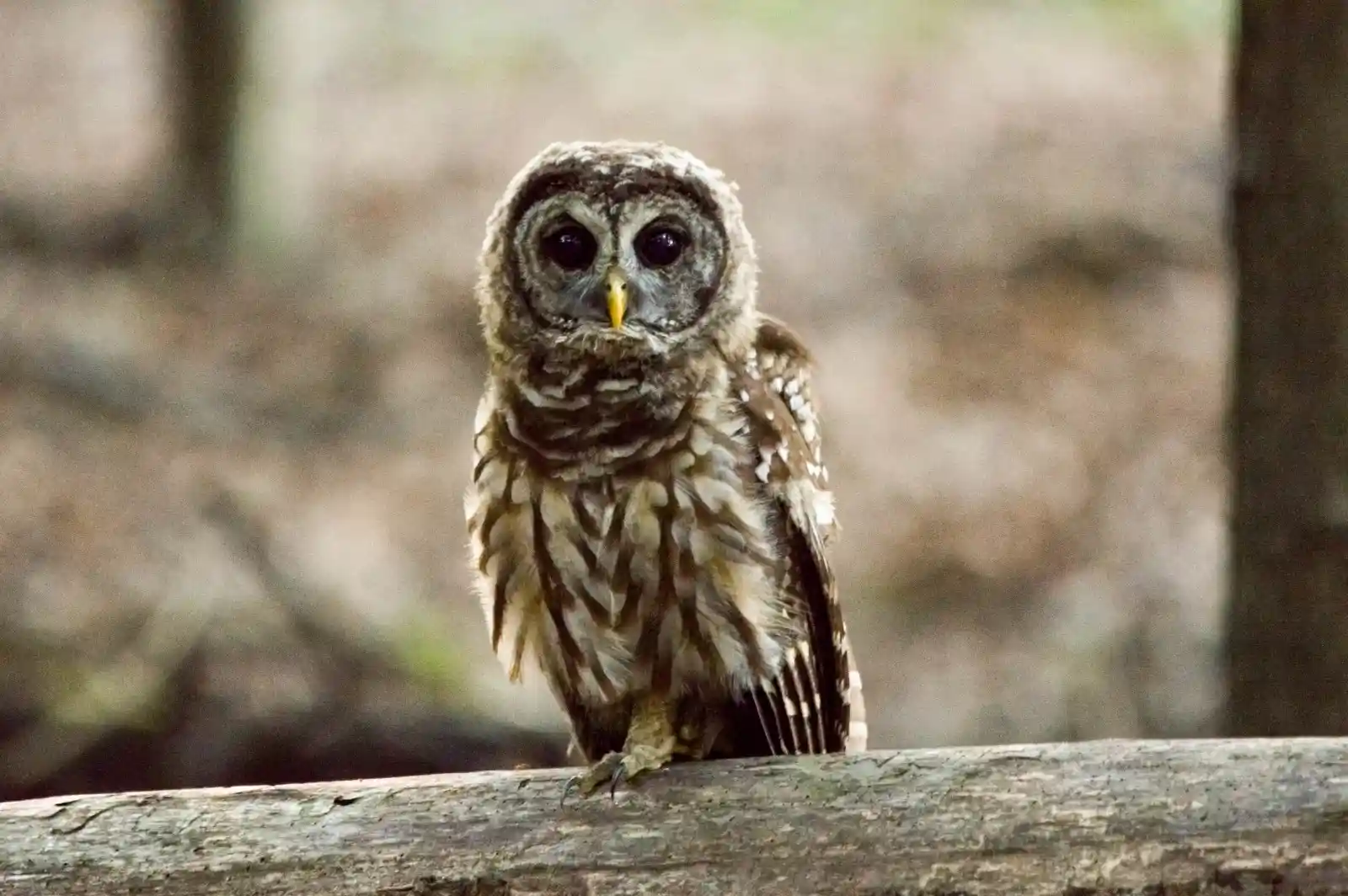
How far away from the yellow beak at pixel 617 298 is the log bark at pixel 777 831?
0.79 metres

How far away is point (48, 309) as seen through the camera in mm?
6656

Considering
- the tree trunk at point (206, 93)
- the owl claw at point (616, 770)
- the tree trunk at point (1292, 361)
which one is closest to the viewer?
the owl claw at point (616, 770)

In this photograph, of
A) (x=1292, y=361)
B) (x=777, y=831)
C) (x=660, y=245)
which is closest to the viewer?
(x=777, y=831)

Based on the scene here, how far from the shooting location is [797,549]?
2662 millimetres

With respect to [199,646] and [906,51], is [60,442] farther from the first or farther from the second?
[906,51]

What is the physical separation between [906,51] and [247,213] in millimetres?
3857

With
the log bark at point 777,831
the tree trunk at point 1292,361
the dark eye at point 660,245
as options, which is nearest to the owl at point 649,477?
the dark eye at point 660,245

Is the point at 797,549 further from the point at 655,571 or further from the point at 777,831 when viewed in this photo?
the point at 777,831

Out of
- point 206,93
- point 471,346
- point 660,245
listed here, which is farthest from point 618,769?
point 206,93

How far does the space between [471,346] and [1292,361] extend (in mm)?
4392

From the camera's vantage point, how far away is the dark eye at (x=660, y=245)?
2.70m

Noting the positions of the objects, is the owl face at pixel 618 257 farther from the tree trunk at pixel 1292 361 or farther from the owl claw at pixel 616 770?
the tree trunk at pixel 1292 361

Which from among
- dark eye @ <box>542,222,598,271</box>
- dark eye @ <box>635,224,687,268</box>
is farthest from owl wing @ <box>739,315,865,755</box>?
dark eye @ <box>542,222,598,271</box>

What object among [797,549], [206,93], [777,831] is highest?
[206,93]
